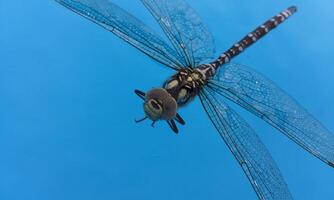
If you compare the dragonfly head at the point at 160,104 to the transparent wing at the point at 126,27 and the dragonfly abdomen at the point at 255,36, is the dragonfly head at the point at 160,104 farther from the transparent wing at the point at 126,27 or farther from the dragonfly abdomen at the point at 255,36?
the dragonfly abdomen at the point at 255,36

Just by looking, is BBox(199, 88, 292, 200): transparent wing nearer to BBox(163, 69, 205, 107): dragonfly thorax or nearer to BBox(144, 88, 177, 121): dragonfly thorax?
BBox(163, 69, 205, 107): dragonfly thorax

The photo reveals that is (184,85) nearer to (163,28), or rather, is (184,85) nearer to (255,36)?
(163,28)

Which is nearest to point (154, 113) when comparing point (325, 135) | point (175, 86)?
point (175, 86)

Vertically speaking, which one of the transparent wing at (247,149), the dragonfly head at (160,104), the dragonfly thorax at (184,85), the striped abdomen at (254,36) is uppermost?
the striped abdomen at (254,36)

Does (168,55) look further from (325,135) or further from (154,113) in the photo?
(325,135)

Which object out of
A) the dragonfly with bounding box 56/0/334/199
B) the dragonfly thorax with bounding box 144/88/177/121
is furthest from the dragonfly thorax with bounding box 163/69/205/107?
the dragonfly thorax with bounding box 144/88/177/121

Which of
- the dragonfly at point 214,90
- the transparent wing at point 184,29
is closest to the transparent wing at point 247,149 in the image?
the dragonfly at point 214,90

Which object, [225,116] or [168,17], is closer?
[225,116]
